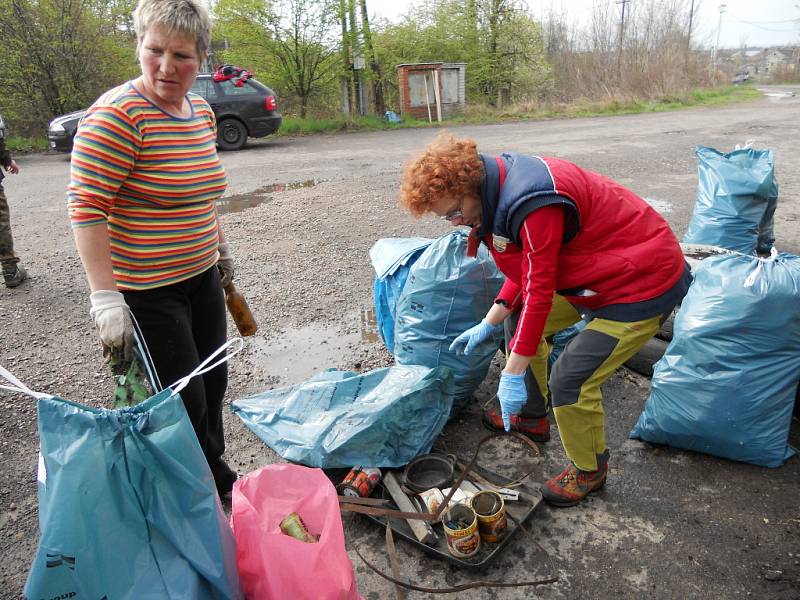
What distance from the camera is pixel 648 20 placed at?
2225cm

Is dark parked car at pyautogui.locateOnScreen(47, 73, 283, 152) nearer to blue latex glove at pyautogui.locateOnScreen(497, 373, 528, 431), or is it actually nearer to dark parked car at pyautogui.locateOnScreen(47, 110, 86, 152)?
dark parked car at pyautogui.locateOnScreen(47, 110, 86, 152)

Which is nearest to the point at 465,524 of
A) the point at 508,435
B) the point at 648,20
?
the point at 508,435

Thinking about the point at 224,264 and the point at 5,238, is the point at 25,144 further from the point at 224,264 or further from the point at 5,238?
the point at 224,264

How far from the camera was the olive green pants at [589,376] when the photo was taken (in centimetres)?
195

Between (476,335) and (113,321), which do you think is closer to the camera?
(113,321)

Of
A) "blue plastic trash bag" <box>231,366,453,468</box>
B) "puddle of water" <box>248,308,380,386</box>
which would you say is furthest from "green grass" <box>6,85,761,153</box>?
"blue plastic trash bag" <box>231,366,453,468</box>

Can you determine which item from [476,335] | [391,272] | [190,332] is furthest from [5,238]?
[476,335]

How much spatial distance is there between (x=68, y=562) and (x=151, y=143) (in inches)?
40.8

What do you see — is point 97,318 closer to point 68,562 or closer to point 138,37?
point 68,562

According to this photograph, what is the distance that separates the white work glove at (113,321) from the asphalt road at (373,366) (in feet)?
3.38

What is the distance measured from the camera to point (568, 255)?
1.93 m

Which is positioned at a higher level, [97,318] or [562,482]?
[97,318]

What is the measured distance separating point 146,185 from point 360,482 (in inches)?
50.5

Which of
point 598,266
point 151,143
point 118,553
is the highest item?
point 151,143
